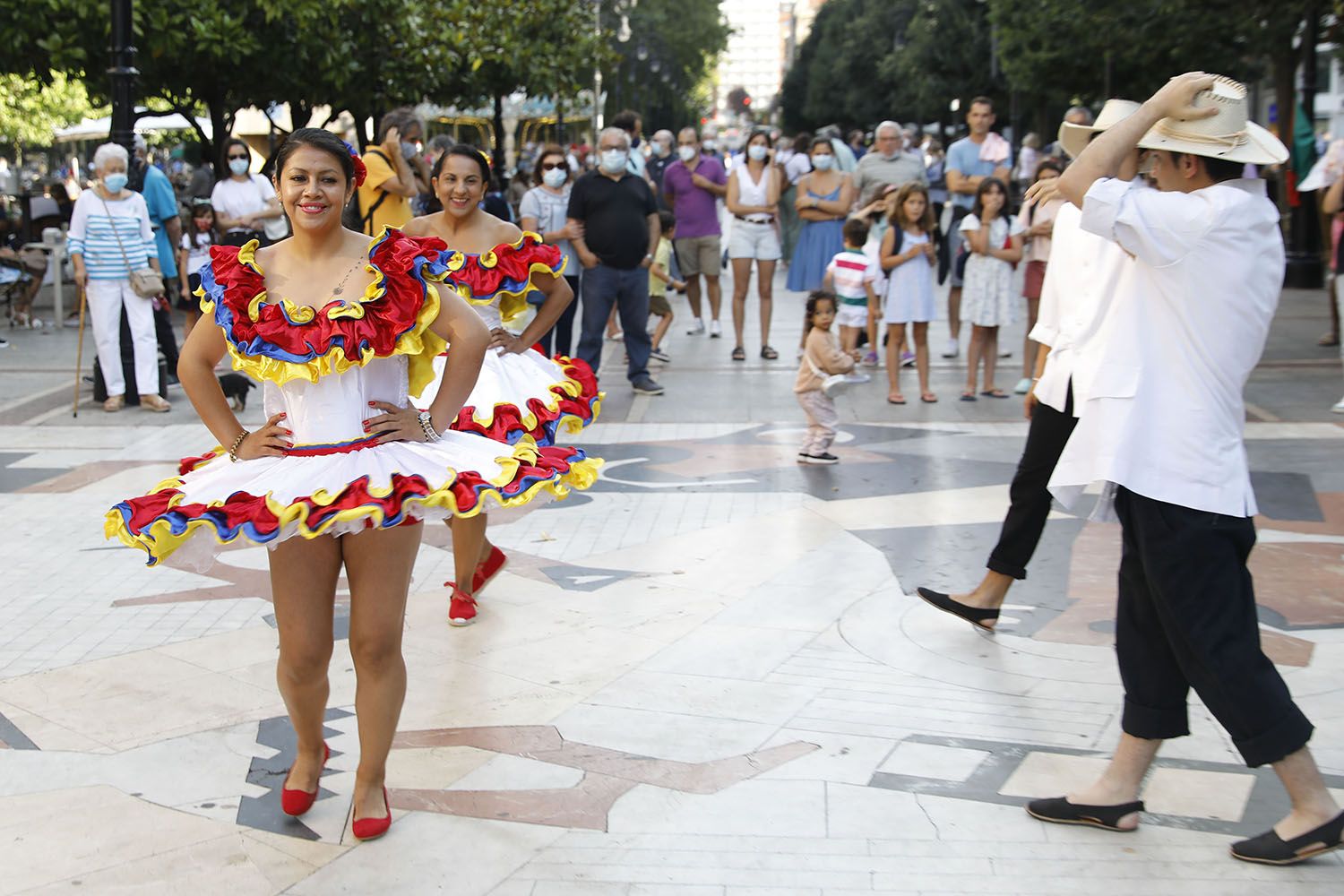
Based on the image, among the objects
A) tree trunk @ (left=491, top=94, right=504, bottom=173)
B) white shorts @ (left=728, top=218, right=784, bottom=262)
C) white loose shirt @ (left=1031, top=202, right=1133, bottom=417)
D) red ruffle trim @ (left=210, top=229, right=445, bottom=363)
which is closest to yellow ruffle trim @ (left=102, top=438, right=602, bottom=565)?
red ruffle trim @ (left=210, top=229, right=445, bottom=363)

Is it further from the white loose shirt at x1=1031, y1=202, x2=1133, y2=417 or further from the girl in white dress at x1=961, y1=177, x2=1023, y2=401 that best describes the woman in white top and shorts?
the white loose shirt at x1=1031, y1=202, x2=1133, y2=417

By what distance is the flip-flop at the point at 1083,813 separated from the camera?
13.7 feet

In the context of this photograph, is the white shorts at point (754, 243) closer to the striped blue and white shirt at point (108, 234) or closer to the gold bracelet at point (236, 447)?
the striped blue and white shirt at point (108, 234)

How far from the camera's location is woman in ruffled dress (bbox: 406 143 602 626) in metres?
5.95

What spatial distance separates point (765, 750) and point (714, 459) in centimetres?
482

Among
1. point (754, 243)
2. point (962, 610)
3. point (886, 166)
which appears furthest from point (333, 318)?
point (886, 166)

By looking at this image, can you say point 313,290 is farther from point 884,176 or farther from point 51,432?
point 884,176

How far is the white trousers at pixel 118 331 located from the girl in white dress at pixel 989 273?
20.6ft

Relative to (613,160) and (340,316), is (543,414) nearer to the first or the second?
(340,316)

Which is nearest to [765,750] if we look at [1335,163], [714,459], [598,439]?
[714,459]

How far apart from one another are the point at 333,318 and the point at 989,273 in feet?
27.0

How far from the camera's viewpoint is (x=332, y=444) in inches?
160

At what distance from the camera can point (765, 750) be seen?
477cm

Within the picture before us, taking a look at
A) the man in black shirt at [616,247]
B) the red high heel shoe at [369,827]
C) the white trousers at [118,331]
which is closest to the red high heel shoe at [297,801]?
the red high heel shoe at [369,827]
